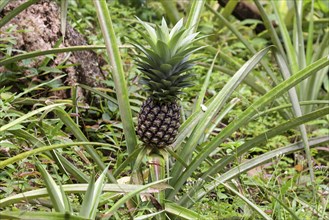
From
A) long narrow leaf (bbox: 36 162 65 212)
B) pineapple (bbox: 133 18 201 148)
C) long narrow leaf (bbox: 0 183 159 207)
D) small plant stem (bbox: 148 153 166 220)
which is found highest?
pineapple (bbox: 133 18 201 148)

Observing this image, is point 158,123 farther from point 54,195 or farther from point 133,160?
point 54,195

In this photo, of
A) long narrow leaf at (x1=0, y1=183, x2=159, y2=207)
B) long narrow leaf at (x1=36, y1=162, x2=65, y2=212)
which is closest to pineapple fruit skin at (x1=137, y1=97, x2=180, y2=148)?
long narrow leaf at (x1=0, y1=183, x2=159, y2=207)

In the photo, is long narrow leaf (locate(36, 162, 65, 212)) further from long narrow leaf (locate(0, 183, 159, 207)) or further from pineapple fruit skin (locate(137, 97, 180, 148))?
pineapple fruit skin (locate(137, 97, 180, 148))

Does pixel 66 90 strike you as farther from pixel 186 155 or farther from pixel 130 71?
pixel 186 155

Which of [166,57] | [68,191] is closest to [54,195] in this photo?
[68,191]

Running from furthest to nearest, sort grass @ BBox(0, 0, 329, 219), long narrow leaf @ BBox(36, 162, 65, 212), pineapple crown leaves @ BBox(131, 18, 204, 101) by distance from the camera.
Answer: pineapple crown leaves @ BBox(131, 18, 204, 101)
grass @ BBox(0, 0, 329, 219)
long narrow leaf @ BBox(36, 162, 65, 212)

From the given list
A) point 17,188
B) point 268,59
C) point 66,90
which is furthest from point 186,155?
point 268,59
